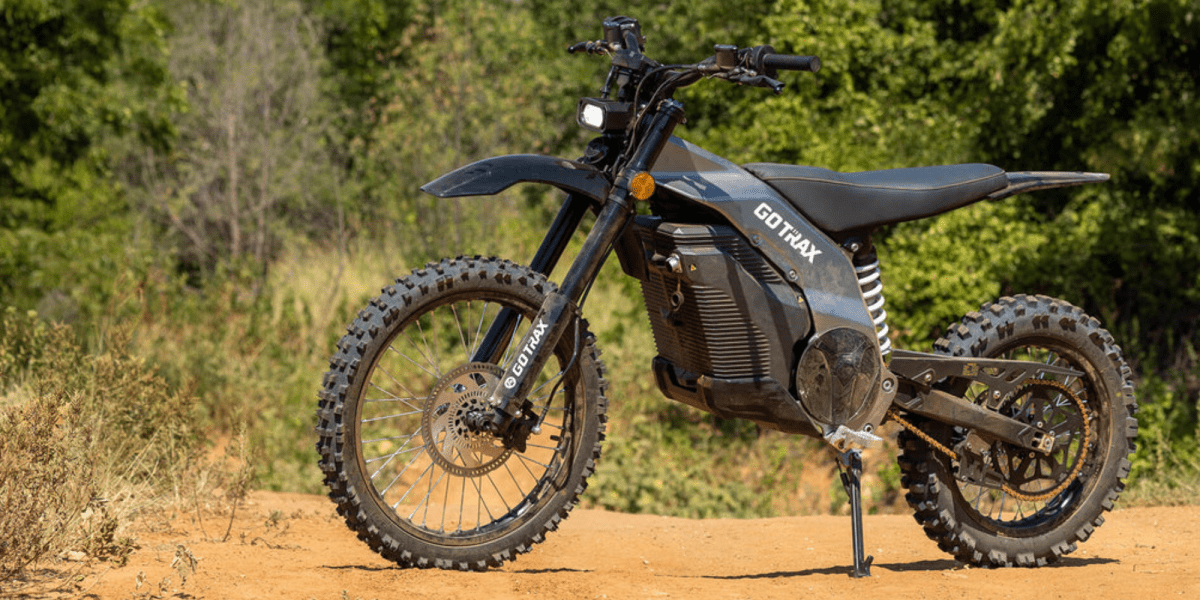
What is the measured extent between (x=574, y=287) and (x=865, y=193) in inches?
48.2

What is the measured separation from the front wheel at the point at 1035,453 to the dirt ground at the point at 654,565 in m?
0.15

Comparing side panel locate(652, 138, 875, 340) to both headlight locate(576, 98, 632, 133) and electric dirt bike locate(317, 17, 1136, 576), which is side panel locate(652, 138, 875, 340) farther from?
headlight locate(576, 98, 632, 133)

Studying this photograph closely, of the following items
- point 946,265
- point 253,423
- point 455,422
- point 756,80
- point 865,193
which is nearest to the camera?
point 756,80

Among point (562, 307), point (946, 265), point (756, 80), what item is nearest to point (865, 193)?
point (756, 80)

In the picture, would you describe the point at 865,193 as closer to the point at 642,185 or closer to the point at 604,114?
the point at 642,185

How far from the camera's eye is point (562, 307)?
459 cm

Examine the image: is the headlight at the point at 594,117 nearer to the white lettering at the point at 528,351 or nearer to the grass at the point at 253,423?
the white lettering at the point at 528,351

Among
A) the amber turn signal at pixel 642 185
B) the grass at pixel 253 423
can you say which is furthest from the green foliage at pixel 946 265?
the amber turn signal at pixel 642 185

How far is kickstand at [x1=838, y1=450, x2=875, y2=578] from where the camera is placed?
4859 millimetres

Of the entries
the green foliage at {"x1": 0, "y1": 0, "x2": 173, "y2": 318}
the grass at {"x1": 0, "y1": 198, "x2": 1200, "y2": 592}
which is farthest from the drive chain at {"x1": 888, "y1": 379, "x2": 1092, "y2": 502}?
the green foliage at {"x1": 0, "y1": 0, "x2": 173, "y2": 318}

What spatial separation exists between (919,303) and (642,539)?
6138mm

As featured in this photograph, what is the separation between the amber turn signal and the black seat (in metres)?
0.48

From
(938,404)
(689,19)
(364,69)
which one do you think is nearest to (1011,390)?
(938,404)

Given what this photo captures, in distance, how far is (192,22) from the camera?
19.3m
